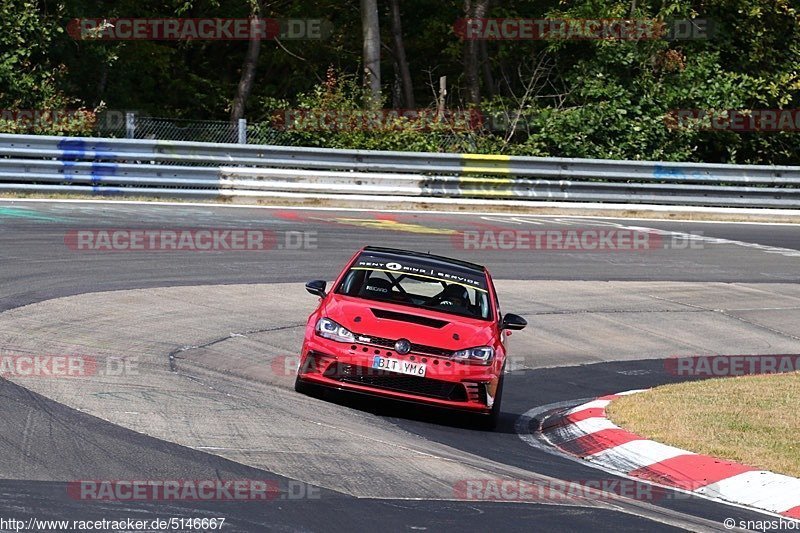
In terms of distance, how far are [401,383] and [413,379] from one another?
4.0 inches

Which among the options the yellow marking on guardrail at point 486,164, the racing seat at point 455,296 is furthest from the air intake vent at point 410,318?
the yellow marking on guardrail at point 486,164

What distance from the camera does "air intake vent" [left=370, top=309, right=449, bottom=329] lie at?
10.3 m

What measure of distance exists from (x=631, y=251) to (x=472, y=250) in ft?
10.2

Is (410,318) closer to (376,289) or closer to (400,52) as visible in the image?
(376,289)

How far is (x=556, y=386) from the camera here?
12727 millimetres

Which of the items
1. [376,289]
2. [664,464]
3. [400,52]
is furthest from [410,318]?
[400,52]

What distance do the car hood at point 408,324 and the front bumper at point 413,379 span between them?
149 mm

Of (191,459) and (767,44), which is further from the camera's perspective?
(767,44)

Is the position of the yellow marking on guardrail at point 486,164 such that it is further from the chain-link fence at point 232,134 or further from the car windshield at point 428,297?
the car windshield at point 428,297

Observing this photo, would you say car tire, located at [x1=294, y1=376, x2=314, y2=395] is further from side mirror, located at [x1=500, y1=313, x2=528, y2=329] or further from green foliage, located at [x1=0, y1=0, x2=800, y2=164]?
green foliage, located at [x1=0, y1=0, x2=800, y2=164]

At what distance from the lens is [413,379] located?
9938mm

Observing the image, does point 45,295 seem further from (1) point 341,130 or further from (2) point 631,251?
(1) point 341,130

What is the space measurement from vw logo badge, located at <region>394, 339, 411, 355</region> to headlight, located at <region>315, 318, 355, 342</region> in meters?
0.37

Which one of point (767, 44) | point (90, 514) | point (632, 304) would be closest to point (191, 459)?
point (90, 514)
